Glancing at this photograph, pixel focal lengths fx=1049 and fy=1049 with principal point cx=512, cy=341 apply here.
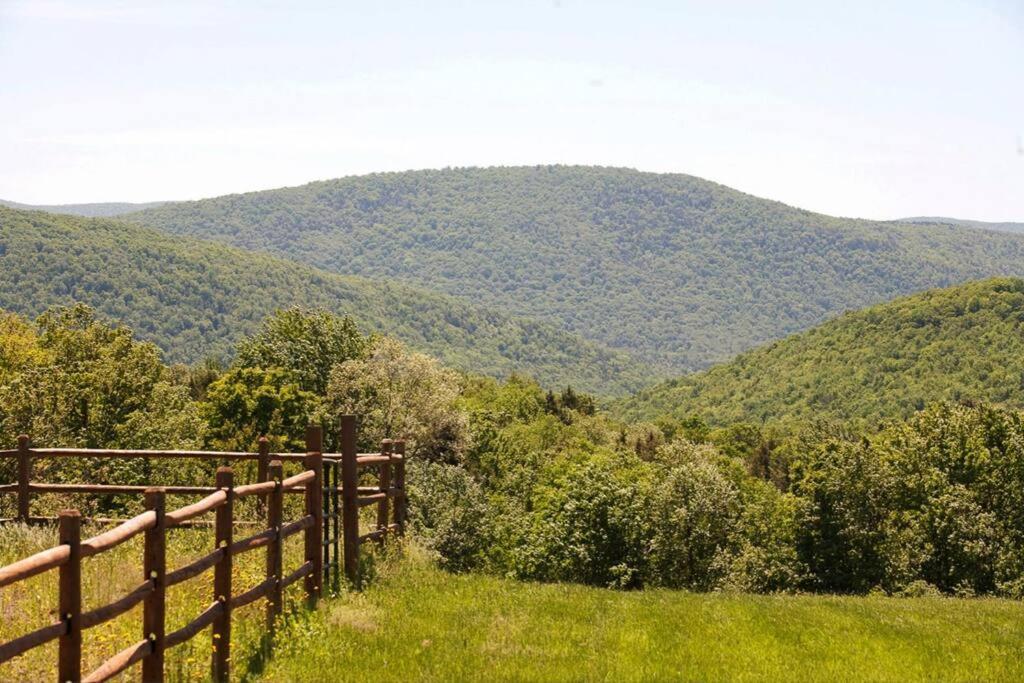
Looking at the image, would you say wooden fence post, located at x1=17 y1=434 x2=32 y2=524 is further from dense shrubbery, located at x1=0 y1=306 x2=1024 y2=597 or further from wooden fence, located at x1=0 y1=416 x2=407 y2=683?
dense shrubbery, located at x1=0 y1=306 x2=1024 y2=597

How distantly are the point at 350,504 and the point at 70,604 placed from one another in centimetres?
684

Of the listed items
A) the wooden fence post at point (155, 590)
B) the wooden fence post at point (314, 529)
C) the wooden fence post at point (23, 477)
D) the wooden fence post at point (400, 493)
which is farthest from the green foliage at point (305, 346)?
the wooden fence post at point (155, 590)

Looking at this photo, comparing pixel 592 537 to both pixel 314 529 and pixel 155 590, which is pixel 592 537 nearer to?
pixel 314 529

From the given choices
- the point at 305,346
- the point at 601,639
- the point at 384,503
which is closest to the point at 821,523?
the point at 305,346

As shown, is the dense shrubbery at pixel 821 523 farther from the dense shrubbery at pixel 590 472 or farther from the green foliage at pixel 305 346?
the green foliage at pixel 305 346

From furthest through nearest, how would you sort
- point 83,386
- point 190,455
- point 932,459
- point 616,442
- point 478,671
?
point 616,442, point 932,459, point 83,386, point 190,455, point 478,671

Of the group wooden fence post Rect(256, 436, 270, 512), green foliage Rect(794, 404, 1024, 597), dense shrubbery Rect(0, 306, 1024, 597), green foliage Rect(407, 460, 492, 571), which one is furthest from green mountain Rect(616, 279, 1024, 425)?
wooden fence post Rect(256, 436, 270, 512)

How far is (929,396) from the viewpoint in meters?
138

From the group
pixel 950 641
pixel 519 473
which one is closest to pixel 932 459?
pixel 519 473

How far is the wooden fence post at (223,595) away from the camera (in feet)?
29.7

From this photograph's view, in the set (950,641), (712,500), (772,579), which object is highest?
(950,641)

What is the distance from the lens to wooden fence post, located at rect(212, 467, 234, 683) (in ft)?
29.7

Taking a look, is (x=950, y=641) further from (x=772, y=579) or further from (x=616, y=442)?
(x=616, y=442)

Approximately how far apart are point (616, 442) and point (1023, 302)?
340 feet
